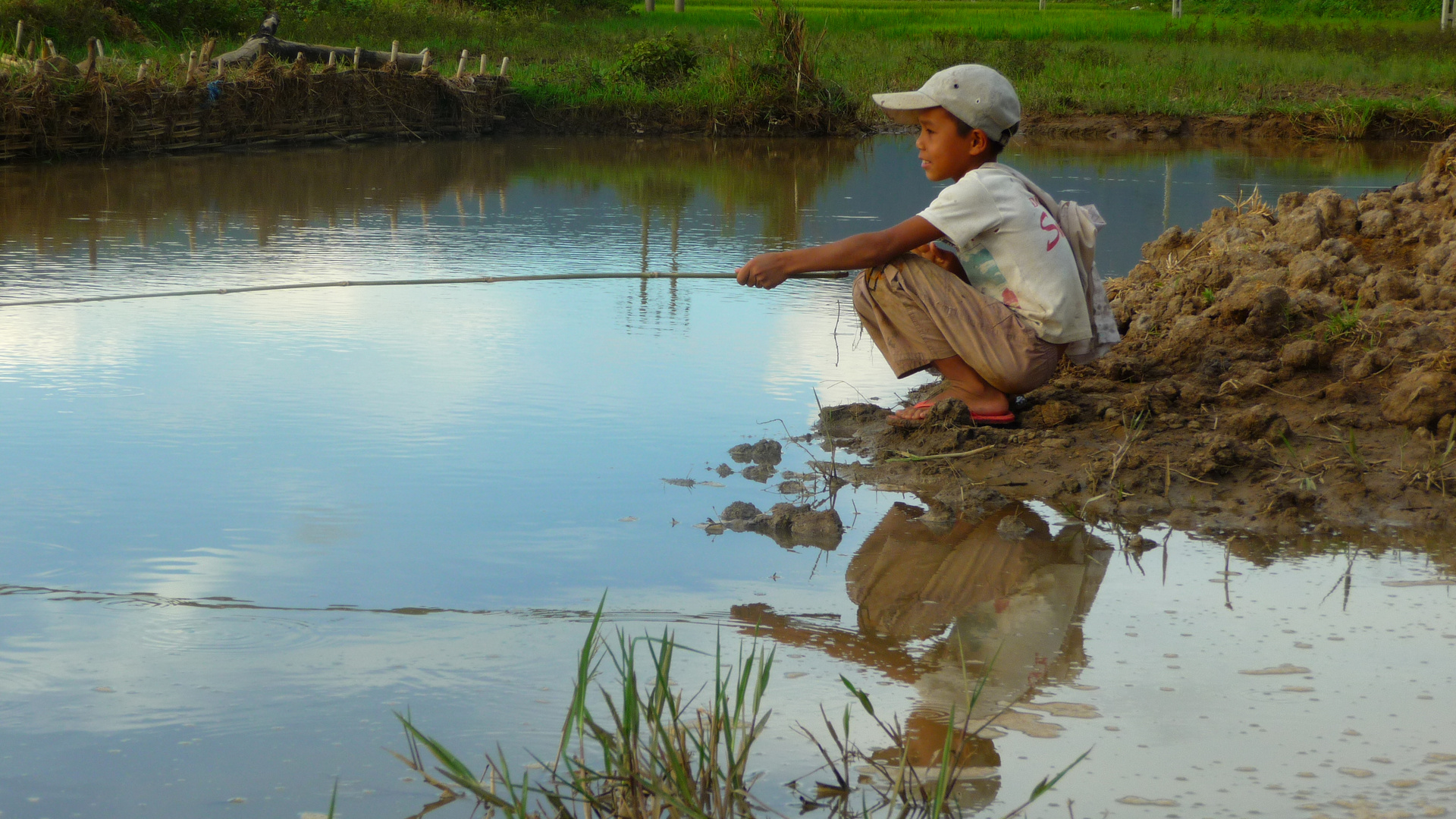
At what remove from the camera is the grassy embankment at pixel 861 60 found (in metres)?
13.1

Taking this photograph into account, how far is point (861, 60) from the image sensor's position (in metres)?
17.7

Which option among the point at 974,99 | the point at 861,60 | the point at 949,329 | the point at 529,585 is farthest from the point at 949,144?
the point at 861,60

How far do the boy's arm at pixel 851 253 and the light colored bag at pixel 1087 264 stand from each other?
26 centimetres

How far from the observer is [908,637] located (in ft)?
6.53

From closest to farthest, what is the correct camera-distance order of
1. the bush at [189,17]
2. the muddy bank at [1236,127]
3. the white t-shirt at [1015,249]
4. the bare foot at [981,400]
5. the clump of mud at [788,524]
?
the clump of mud at [788,524], the white t-shirt at [1015,249], the bare foot at [981,400], the muddy bank at [1236,127], the bush at [189,17]

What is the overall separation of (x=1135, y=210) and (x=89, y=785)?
262 inches

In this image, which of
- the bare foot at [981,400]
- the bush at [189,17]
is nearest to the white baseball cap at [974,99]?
the bare foot at [981,400]

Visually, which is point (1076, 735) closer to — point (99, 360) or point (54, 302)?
point (99, 360)

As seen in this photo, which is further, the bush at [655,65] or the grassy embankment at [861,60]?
the bush at [655,65]

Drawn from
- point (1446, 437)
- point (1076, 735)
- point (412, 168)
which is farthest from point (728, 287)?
point (412, 168)

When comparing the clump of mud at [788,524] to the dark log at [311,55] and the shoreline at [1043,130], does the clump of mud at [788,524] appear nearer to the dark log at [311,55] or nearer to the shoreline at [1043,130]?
the shoreline at [1043,130]

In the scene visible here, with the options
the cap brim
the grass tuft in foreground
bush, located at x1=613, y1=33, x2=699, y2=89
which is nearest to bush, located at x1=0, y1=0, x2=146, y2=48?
bush, located at x1=613, y1=33, x2=699, y2=89

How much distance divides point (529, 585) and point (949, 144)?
1.46m

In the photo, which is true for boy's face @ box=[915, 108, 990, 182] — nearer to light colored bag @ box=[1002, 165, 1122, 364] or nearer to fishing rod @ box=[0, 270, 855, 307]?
light colored bag @ box=[1002, 165, 1122, 364]
